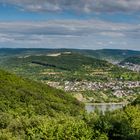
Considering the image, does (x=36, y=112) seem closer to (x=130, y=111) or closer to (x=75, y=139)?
(x=130, y=111)

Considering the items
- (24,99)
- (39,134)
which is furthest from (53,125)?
(24,99)

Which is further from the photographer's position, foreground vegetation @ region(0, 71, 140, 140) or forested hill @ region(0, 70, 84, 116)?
forested hill @ region(0, 70, 84, 116)

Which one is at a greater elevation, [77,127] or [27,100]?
[77,127]

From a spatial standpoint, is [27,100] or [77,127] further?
[27,100]

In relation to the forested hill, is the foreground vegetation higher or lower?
higher

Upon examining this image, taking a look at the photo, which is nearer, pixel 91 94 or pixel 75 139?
pixel 75 139

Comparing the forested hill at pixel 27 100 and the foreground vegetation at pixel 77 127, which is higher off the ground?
the foreground vegetation at pixel 77 127

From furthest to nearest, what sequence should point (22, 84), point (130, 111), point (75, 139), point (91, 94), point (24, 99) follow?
Answer: point (91, 94), point (22, 84), point (24, 99), point (130, 111), point (75, 139)

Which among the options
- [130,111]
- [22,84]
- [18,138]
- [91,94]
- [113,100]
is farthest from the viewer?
[91,94]
